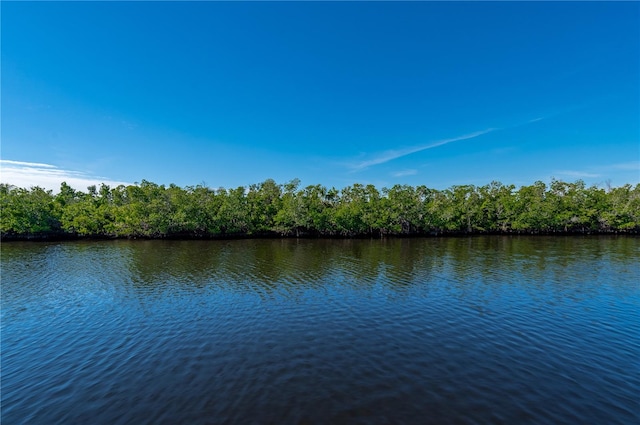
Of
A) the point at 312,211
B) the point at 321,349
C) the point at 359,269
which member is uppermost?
the point at 312,211

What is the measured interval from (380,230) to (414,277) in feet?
179

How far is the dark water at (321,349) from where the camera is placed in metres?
10.8

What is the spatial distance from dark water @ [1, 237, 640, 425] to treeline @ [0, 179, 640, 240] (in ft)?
154

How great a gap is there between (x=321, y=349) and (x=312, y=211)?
6621cm

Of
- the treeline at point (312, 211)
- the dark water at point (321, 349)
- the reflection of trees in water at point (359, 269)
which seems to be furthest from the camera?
the treeline at point (312, 211)

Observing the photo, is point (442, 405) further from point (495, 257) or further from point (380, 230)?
point (380, 230)

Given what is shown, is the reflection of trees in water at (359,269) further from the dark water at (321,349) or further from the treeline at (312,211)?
the treeline at (312,211)

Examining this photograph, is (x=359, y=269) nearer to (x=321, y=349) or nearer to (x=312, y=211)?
(x=321, y=349)

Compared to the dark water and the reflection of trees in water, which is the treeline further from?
the dark water

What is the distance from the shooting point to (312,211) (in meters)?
81.3

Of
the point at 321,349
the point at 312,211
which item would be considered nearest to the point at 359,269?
the point at 321,349

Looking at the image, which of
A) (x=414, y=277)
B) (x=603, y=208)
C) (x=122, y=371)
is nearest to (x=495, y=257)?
(x=414, y=277)

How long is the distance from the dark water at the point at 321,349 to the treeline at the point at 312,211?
46843 mm

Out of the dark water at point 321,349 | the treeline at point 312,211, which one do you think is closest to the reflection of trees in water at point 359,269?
the dark water at point 321,349
